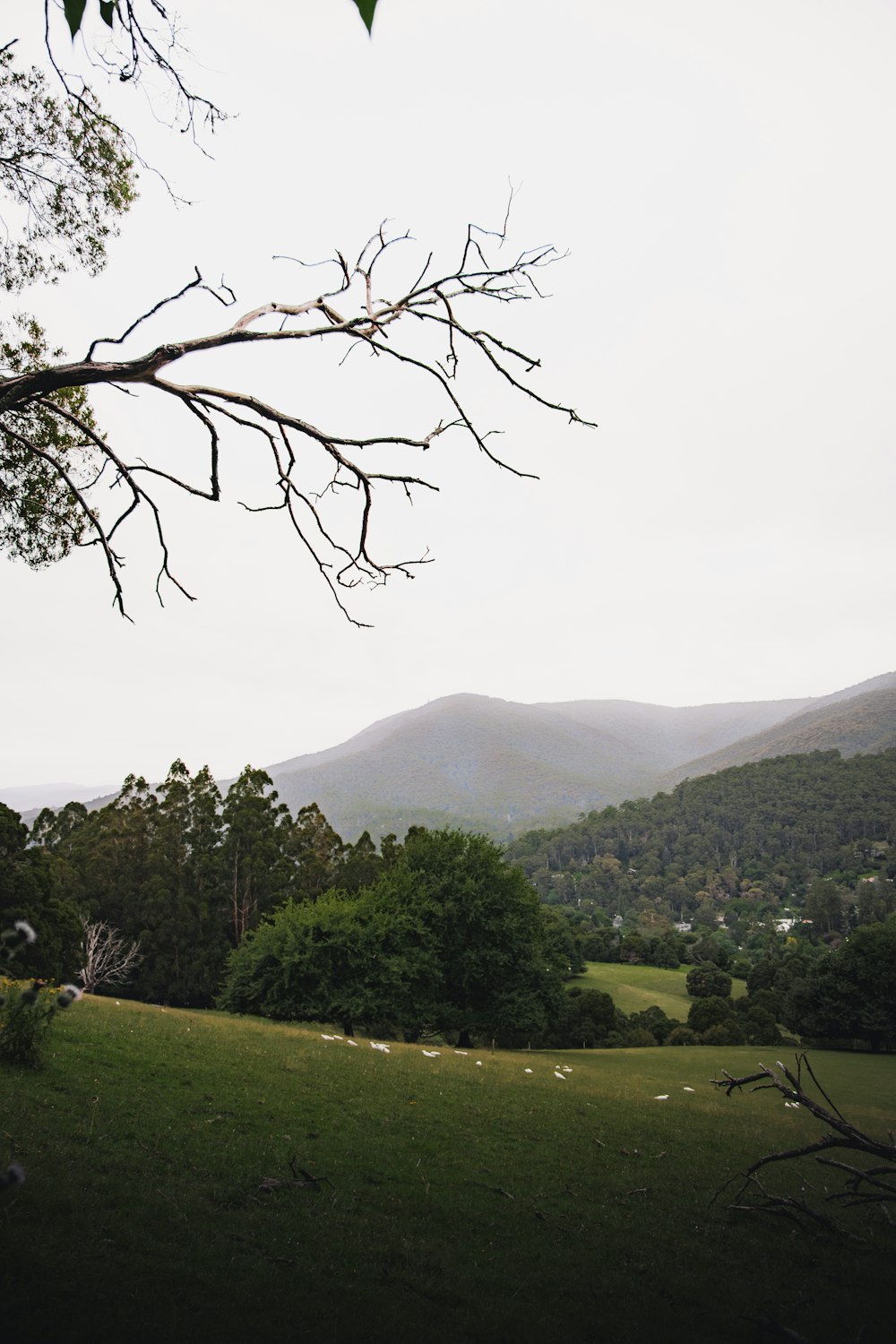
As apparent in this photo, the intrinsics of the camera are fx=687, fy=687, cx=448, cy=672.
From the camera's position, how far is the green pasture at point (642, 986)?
5891 centimetres

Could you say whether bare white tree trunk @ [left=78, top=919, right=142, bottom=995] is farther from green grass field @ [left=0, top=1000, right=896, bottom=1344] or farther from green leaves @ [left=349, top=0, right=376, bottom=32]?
green leaves @ [left=349, top=0, right=376, bottom=32]

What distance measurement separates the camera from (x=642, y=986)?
230ft

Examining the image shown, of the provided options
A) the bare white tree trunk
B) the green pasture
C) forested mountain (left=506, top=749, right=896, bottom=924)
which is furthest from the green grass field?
forested mountain (left=506, top=749, right=896, bottom=924)

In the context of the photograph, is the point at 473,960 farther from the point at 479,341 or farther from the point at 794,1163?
the point at 479,341

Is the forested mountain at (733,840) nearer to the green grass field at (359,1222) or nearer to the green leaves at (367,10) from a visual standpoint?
the green grass field at (359,1222)

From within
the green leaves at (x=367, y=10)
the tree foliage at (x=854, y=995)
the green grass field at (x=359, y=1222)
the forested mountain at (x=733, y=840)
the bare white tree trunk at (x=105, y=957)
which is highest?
the green leaves at (x=367, y=10)

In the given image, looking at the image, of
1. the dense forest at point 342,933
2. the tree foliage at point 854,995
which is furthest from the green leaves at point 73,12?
the tree foliage at point 854,995

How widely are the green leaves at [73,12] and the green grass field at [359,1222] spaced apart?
5.12 meters

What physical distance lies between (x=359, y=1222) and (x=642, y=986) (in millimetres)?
72223

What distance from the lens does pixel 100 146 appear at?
240 inches

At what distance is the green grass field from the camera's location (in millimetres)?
4420

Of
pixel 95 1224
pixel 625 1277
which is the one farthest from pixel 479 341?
pixel 625 1277

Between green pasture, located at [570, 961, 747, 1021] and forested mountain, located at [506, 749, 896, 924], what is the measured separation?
61.3 metres

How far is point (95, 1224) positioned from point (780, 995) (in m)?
63.6
